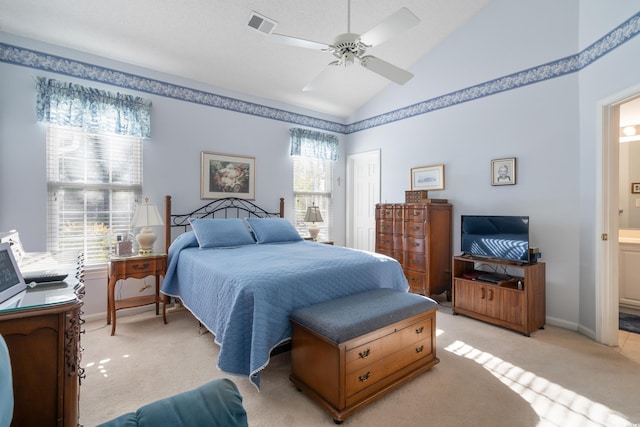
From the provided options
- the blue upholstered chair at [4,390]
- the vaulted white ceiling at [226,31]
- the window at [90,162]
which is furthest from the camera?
the window at [90,162]

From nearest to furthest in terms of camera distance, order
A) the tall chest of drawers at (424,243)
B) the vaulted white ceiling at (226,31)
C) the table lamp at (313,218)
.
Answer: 1. the vaulted white ceiling at (226,31)
2. the tall chest of drawers at (424,243)
3. the table lamp at (313,218)

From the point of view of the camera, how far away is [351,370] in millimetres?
1820

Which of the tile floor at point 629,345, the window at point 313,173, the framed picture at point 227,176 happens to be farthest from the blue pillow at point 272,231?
the tile floor at point 629,345

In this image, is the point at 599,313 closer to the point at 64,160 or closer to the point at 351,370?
the point at 351,370

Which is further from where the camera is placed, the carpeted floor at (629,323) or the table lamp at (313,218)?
the table lamp at (313,218)

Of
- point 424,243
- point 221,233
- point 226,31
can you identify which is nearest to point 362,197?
point 424,243

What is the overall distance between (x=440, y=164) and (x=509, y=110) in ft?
3.37

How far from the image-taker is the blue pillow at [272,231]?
3822 mm

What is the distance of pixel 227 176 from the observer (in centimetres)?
431

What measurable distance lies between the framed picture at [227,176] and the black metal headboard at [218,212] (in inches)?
3.9

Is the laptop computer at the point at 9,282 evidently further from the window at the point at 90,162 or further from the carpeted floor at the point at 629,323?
the carpeted floor at the point at 629,323

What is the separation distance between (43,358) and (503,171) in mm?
4217

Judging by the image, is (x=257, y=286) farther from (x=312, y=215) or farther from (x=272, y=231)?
(x=312, y=215)

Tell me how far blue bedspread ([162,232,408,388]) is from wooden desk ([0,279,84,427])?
2.85 ft
